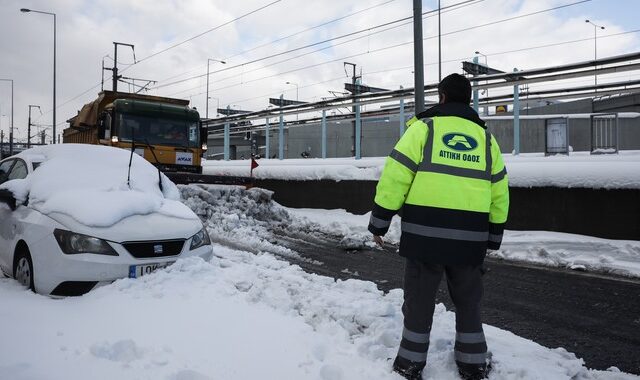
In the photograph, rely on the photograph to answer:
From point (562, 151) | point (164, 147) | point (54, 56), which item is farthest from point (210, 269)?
point (54, 56)

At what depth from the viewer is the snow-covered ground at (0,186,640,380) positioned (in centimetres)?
298

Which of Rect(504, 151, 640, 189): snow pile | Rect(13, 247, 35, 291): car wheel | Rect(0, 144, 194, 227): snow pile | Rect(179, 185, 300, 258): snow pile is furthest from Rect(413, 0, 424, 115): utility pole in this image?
Rect(13, 247, 35, 291): car wheel

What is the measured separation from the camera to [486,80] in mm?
15461

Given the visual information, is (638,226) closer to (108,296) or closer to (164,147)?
(108,296)

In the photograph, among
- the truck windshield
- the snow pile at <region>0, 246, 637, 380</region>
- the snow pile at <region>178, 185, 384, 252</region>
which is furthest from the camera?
the truck windshield

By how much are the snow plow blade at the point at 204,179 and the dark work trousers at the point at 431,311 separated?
870cm

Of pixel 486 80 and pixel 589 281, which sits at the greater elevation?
pixel 486 80

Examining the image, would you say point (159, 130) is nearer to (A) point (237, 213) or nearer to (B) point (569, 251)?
(A) point (237, 213)

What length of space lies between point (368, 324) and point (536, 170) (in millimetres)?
6657

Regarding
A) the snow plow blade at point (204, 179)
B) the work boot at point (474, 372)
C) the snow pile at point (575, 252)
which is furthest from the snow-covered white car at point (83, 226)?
the snow pile at point (575, 252)

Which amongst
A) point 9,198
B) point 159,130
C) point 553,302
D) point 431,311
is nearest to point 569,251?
point 553,302

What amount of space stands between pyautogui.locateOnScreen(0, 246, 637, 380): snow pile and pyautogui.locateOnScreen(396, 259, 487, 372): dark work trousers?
0.50 feet

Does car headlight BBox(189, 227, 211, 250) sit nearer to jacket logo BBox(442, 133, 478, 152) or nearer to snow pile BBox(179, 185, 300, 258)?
jacket logo BBox(442, 133, 478, 152)

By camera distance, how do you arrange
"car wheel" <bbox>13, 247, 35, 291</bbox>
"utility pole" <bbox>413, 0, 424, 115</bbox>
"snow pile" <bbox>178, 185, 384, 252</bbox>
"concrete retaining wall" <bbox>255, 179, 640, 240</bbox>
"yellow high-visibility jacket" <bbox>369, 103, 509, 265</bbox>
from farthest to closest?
"utility pole" <bbox>413, 0, 424, 115</bbox> < "snow pile" <bbox>178, 185, 384, 252</bbox> < "concrete retaining wall" <bbox>255, 179, 640, 240</bbox> < "car wheel" <bbox>13, 247, 35, 291</bbox> < "yellow high-visibility jacket" <bbox>369, 103, 509, 265</bbox>
